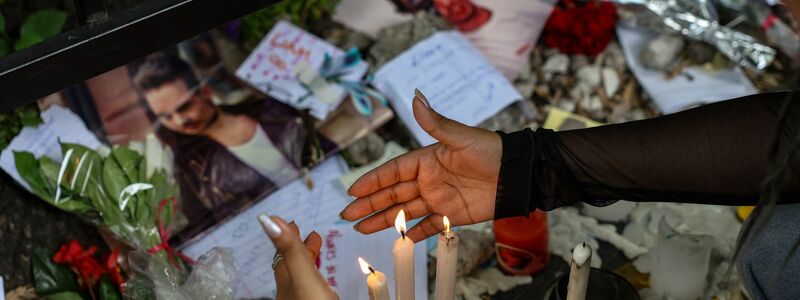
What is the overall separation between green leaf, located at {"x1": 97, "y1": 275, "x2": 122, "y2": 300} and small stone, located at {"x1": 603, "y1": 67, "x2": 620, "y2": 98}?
125 centimetres

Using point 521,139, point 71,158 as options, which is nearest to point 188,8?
point 71,158

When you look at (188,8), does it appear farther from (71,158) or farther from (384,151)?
(384,151)

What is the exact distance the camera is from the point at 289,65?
220 cm

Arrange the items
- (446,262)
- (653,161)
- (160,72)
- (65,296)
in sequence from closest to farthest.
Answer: (446,262) < (653,161) < (65,296) < (160,72)

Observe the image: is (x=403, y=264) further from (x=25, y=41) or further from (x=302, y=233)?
(x=25, y=41)

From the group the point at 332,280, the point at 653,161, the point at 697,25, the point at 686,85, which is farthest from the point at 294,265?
the point at 697,25

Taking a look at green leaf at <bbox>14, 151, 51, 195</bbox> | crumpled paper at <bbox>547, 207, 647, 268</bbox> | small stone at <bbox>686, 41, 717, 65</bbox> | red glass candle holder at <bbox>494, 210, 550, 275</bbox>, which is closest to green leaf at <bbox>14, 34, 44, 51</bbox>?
green leaf at <bbox>14, 151, 51, 195</bbox>

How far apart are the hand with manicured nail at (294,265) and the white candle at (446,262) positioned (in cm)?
20

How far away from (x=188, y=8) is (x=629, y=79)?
1196 mm

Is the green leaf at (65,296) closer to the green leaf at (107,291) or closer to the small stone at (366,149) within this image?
the green leaf at (107,291)

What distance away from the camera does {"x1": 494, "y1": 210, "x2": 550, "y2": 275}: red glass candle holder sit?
5.82ft

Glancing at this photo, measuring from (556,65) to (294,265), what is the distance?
1.42 meters

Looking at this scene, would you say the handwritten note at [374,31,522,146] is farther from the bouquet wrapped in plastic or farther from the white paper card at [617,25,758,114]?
the bouquet wrapped in plastic

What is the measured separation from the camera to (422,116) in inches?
53.8
